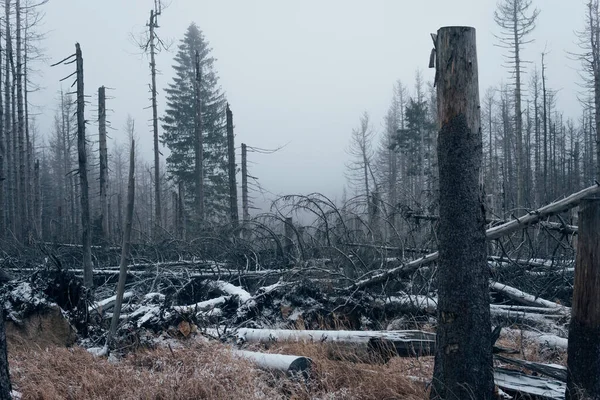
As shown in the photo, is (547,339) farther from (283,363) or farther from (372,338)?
(283,363)

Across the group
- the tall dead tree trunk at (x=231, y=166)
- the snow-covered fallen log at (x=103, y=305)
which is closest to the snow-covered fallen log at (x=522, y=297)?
the snow-covered fallen log at (x=103, y=305)

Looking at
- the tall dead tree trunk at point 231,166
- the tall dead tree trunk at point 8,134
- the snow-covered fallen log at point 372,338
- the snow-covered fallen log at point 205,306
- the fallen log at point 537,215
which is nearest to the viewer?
the snow-covered fallen log at point 372,338

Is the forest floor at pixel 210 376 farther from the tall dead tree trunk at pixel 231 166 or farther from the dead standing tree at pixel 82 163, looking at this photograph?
the tall dead tree trunk at pixel 231 166

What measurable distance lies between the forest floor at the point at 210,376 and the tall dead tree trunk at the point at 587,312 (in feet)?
3.99

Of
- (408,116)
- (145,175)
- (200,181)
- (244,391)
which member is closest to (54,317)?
(244,391)

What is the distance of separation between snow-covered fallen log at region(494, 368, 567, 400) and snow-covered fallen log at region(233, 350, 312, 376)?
184 cm

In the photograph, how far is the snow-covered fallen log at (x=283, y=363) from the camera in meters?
5.45

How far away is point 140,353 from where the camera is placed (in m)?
6.55

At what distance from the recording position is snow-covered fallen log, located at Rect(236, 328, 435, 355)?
18.7 feet

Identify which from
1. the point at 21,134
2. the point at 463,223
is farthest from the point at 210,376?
the point at 21,134

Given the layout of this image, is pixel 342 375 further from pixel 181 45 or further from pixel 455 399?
pixel 181 45

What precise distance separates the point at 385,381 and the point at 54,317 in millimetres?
4776

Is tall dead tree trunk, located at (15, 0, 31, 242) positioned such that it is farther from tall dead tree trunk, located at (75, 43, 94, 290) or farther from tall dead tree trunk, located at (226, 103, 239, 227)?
tall dead tree trunk, located at (75, 43, 94, 290)

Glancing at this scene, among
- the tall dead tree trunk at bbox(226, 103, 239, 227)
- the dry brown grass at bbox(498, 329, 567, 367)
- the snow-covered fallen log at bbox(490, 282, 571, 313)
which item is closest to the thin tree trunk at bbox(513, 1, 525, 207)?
the tall dead tree trunk at bbox(226, 103, 239, 227)
